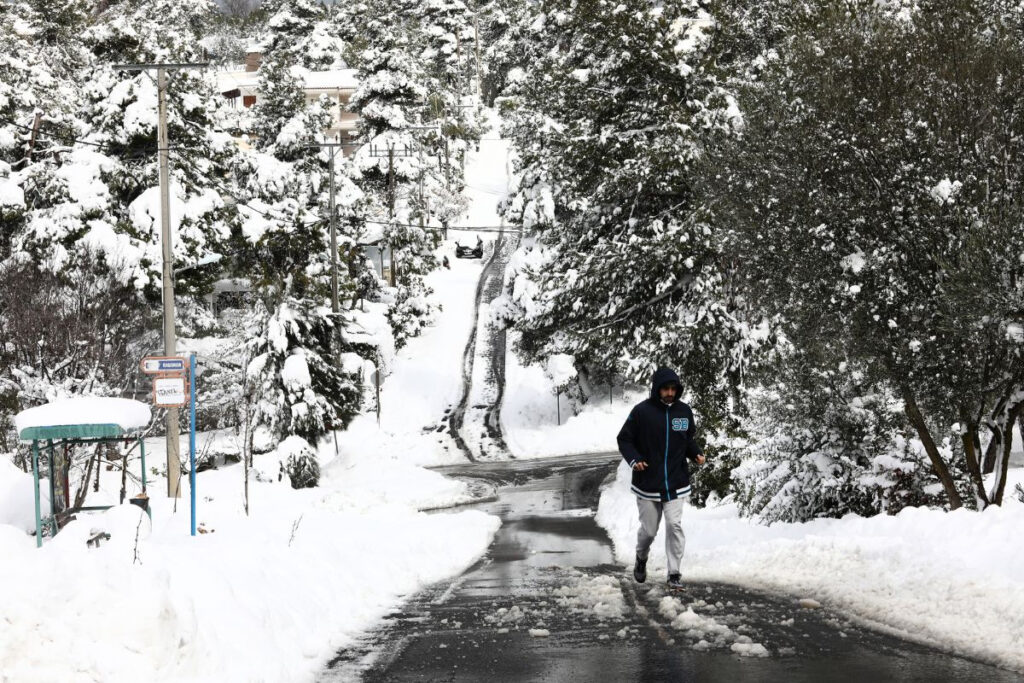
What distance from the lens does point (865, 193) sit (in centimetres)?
1277

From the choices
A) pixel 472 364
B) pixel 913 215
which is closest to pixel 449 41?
pixel 472 364

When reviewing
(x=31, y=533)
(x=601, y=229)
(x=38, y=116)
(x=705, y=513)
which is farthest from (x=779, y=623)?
(x=38, y=116)

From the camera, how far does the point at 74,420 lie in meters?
11.6

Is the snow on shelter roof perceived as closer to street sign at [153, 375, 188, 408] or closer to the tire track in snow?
street sign at [153, 375, 188, 408]

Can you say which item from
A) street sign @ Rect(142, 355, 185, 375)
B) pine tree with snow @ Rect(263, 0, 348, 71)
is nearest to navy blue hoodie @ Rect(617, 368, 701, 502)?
street sign @ Rect(142, 355, 185, 375)

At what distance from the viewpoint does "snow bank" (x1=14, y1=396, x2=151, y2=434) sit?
11547mm

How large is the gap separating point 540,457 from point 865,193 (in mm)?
32742

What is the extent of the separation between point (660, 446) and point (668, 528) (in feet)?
2.64

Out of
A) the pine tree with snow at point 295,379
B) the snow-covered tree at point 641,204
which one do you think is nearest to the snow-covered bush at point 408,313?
the pine tree with snow at point 295,379

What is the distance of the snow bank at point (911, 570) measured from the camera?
7.60 m

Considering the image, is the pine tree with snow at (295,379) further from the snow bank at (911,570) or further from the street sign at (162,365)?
the snow bank at (911,570)

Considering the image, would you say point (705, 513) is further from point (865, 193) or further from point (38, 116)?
point (38, 116)

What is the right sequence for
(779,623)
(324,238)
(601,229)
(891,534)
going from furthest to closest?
1. (324,238)
2. (601,229)
3. (891,534)
4. (779,623)

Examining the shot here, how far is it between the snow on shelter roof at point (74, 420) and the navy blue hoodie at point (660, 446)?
5512 millimetres
